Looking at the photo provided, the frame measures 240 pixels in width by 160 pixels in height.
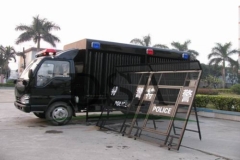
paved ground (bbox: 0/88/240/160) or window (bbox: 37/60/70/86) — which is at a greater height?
window (bbox: 37/60/70/86)

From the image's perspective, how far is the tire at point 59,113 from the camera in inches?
332

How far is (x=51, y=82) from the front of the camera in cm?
833

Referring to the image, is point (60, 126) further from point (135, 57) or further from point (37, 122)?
point (135, 57)

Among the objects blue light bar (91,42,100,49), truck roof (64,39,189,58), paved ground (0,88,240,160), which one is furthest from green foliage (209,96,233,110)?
blue light bar (91,42,100,49)

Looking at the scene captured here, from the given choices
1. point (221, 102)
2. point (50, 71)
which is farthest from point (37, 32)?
point (221, 102)

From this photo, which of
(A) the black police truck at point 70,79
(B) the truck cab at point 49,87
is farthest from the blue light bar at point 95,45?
(B) the truck cab at point 49,87

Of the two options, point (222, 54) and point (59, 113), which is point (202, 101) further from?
point (222, 54)

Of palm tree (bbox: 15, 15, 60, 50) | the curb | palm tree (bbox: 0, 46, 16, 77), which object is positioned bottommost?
the curb

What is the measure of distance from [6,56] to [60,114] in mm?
41130

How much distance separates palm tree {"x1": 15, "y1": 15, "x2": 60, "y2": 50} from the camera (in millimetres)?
35375

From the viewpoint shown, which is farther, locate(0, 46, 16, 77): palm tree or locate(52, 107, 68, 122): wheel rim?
locate(0, 46, 16, 77): palm tree

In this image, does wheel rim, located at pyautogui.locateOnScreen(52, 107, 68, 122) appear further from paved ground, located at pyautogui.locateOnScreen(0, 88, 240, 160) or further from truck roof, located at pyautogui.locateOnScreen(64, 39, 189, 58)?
truck roof, located at pyautogui.locateOnScreen(64, 39, 189, 58)

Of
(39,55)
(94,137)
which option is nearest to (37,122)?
(39,55)

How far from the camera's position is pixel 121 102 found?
8461 mm
